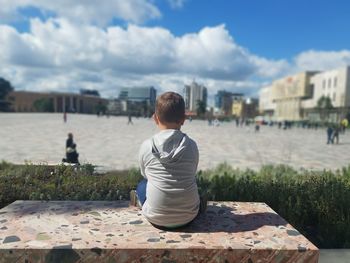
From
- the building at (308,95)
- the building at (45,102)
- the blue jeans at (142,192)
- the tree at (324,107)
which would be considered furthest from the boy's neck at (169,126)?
the building at (45,102)

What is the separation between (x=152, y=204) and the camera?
2715 millimetres

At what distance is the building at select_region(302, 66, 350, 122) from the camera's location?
3332 inches

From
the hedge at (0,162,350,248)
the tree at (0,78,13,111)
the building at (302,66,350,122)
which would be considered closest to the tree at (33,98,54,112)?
the tree at (0,78,13,111)

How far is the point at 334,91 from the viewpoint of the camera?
91625 mm

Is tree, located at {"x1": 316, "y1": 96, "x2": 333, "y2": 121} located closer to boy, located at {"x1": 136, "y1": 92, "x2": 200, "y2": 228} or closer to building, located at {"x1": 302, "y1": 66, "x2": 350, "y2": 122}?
building, located at {"x1": 302, "y1": 66, "x2": 350, "y2": 122}

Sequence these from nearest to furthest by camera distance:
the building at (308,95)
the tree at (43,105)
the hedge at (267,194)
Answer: the hedge at (267,194)
the building at (308,95)
the tree at (43,105)

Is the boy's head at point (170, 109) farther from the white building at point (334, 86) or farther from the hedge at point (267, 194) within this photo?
the white building at point (334, 86)

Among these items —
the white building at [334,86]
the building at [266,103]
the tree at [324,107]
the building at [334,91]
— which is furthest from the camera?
the building at [266,103]

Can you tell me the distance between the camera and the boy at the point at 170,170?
2.68 meters

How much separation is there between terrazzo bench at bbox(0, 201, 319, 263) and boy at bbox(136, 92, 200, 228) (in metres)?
0.12

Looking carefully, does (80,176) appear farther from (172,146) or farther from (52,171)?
(172,146)

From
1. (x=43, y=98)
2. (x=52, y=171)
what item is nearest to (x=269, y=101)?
(x=43, y=98)

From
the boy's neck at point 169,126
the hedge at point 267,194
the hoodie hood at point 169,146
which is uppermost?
the boy's neck at point 169,126

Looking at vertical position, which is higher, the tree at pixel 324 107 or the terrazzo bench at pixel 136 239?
the tree at pixel 324 107
